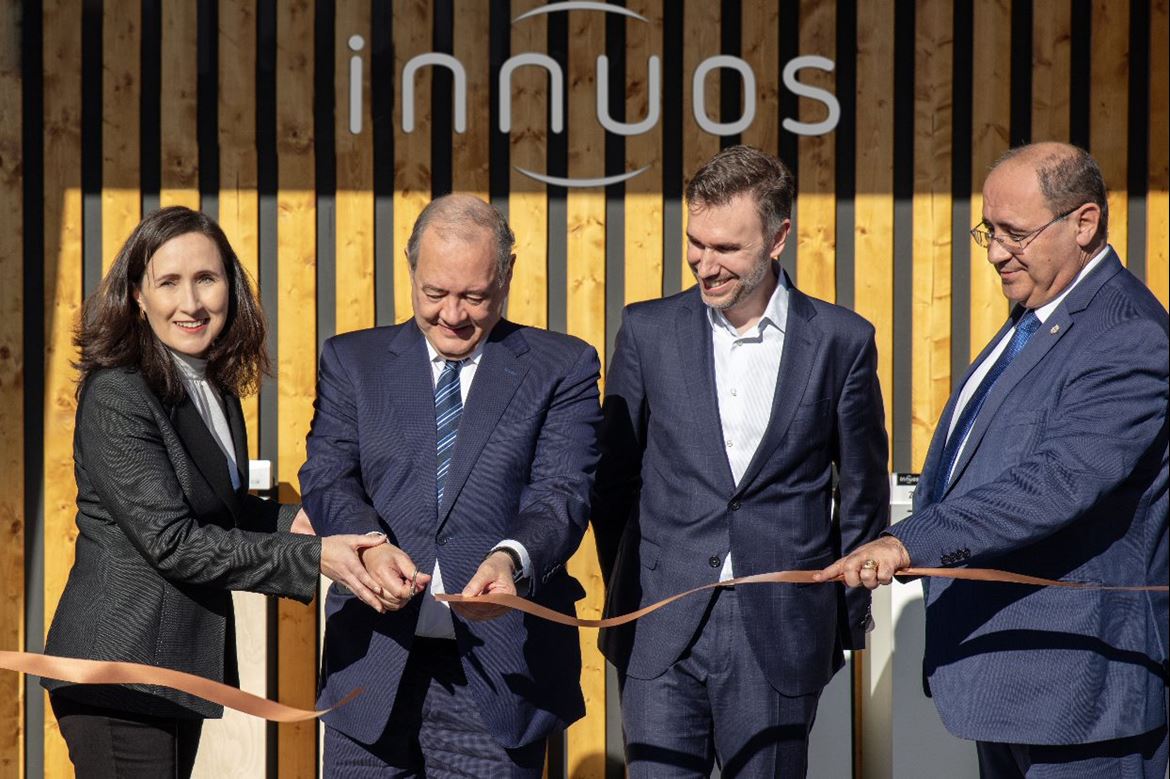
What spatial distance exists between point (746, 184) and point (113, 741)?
6.73 feet

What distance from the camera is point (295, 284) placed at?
5.91m

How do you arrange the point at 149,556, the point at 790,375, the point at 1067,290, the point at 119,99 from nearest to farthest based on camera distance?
the point at 149,556 → the point at 1067,290 → the point at 790,375 → the point at 119,99

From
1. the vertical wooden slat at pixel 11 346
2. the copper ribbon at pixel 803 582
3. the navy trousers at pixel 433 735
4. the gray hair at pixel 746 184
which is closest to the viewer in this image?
the copper ribbon at pixel 803 582

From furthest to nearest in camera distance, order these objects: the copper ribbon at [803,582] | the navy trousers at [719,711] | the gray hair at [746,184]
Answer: the gray hair at [746,184] < the navy trousers at [719,711] < the copper ribbon at [803,582]

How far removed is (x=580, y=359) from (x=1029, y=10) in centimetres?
305

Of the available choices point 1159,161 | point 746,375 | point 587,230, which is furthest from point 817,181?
point 746,375

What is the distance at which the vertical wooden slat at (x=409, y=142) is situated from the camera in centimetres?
587

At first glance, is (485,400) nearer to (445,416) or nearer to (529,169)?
(445,416)

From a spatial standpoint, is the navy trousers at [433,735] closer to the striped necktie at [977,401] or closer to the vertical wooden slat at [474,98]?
the striped necktie at [977,401]

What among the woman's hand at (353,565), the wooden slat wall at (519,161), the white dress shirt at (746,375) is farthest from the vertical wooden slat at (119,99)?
the white dress shirt at (746,375)

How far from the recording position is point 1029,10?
5.95m

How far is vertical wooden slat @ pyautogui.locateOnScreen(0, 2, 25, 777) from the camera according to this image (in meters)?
5.84

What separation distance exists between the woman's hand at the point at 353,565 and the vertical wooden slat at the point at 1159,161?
372 centimetres

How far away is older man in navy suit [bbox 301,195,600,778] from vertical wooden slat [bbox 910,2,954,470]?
8.17ft
